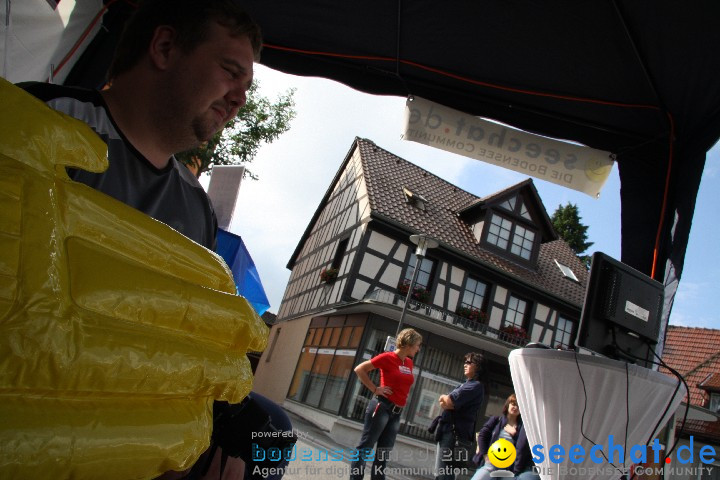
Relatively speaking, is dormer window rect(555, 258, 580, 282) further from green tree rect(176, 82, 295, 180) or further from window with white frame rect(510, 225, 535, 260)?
green tree rect(176, 82, 295, 180)

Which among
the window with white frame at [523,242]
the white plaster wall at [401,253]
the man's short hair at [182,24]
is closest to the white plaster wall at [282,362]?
the white plaster wall at [401,253]

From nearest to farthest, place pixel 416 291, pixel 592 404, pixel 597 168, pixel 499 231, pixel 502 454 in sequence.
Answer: pixel 592 404 → pixel 597 168 → pixel 502 454 → pixel 416 291 → pixel 499 231

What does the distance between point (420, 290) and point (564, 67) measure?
41.1 ft

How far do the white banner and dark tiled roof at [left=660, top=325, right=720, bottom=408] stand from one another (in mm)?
21731

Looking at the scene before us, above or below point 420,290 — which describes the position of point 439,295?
above

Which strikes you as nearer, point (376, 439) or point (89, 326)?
point (89, 326)

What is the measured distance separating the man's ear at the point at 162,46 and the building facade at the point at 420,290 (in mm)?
12305

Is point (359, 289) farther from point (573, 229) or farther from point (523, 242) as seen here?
point (573, 229)

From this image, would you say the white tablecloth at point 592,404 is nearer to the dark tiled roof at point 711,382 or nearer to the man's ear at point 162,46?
the man's ear at point 162,46

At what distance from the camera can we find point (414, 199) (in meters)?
17.0

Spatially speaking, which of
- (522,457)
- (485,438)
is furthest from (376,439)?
(522,457)

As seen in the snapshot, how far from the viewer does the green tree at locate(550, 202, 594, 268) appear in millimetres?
32969

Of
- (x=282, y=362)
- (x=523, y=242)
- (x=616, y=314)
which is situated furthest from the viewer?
(x=282, y=362)

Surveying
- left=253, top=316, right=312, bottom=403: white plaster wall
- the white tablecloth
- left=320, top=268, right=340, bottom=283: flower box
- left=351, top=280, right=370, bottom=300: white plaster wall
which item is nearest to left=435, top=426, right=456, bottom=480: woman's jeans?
the white tablecloth
